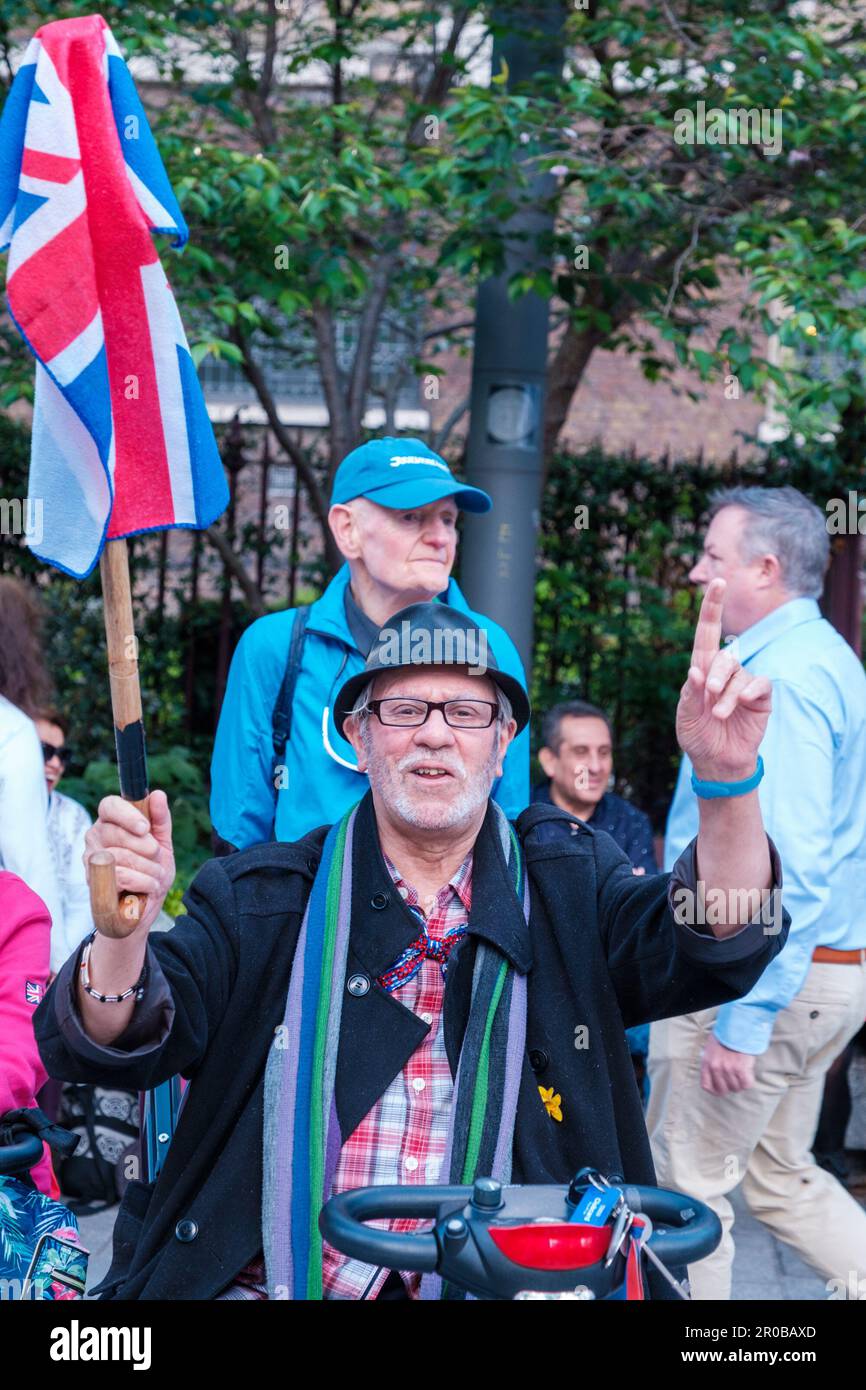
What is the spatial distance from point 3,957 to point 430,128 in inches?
158

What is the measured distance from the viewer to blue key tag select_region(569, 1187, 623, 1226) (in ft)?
6.24

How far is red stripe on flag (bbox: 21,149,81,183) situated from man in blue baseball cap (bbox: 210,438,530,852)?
4.71 ft

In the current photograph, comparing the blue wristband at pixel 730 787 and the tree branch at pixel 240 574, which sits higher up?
the tree branch at pixel 240 574

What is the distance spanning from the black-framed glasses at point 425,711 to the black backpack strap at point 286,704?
0.83m

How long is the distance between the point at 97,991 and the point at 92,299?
3.05 ft

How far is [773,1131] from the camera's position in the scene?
4.05 meters

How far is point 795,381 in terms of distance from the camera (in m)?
5.30

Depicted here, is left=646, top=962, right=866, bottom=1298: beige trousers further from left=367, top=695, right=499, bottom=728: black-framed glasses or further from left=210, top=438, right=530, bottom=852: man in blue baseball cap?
left=367, top=695, right=499, bottom=728: black-framed glasses

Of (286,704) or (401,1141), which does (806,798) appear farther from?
(401,1141)

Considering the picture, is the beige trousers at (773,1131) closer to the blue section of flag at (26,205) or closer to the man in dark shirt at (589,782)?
the man in dark shirt at (589,782)

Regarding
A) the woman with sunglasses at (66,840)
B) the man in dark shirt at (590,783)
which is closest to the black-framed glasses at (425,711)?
the woman with sunglasses at (66,840)

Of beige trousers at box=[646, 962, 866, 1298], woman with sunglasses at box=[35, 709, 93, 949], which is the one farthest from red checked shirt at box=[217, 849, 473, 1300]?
woman with sunglasses at box=[35, 709, 93, 949]

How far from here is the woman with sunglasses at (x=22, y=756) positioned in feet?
11.9
